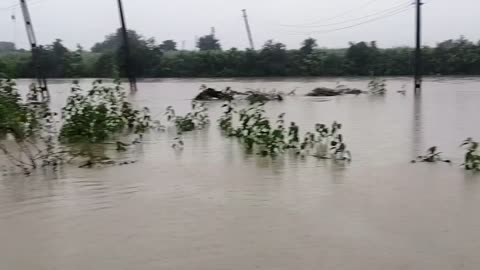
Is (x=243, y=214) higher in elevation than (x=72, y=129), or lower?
lower

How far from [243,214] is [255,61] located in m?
30.7

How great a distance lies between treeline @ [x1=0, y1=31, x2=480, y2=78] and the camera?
33000 mm

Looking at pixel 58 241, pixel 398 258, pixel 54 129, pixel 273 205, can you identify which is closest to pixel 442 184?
pixel 273 205

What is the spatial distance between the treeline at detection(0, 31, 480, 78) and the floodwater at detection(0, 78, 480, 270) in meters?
25.0

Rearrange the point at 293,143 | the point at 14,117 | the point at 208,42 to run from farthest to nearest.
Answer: the point at 208,42 → the point at 14,117 → the point at 293,143

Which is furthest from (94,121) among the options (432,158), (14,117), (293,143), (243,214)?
(432,158)

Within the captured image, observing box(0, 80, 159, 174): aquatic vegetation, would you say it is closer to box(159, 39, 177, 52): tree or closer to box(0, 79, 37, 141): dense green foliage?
box(0, 79, 37, 141): dense green foliage

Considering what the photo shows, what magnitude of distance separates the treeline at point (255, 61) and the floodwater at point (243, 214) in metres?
25.0

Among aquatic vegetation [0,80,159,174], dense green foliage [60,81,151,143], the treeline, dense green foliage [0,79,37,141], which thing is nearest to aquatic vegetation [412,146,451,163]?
aquatic vegetation [0,80,159,174]

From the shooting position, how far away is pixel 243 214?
518 cm

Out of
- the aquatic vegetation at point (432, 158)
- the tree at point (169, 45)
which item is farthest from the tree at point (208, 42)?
the aquatic vegetation at point (432, 158)

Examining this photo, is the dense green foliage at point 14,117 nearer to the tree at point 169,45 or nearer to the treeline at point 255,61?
the treeline at point 255,61

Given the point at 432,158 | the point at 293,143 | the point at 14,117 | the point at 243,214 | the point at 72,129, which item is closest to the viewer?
the point at 243,214

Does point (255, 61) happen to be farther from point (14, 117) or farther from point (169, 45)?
point (14, 117)
